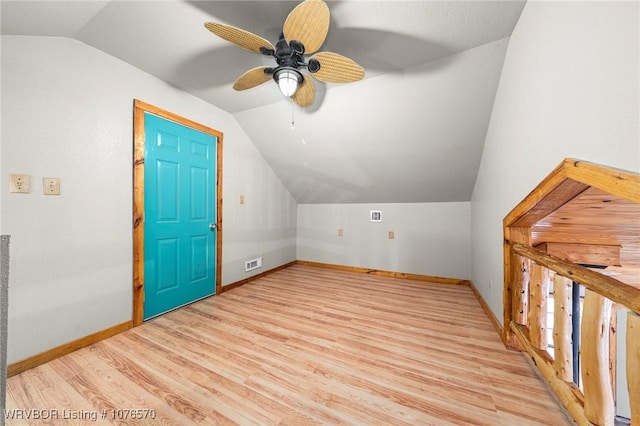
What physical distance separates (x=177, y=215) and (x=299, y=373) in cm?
200

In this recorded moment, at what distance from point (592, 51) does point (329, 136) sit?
2339 mm

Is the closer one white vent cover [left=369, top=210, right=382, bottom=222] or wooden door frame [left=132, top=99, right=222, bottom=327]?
wooden door frame [left=132, top=99, right=222, bottom=327]

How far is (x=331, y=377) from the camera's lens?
4.84 feet

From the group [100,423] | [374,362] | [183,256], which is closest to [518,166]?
[374,362]

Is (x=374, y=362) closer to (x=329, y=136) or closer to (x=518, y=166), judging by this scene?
(x=518, y=166)

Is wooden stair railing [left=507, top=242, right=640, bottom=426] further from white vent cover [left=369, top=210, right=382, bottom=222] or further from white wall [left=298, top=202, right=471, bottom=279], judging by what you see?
white vent cover [left=369, top=210, right=382, bottom=222]

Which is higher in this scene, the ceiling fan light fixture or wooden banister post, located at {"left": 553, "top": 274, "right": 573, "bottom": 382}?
the ceiling fan light fixture

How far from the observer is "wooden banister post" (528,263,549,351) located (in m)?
1.42

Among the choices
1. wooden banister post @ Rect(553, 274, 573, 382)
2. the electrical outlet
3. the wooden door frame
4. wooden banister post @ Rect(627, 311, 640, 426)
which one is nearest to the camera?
wooden banister post @ Rect(627, 311, 640, 426)

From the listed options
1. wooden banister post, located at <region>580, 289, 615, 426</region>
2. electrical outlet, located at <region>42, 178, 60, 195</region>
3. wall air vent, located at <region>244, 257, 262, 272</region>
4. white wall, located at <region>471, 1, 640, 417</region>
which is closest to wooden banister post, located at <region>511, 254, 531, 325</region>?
white wall, located at <region>471, 1, 640, 417</region>

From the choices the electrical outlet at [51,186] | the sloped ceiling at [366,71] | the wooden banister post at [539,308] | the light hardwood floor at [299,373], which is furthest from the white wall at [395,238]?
the electrical outlet at [51,186]

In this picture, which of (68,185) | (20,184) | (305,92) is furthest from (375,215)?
(20,184)

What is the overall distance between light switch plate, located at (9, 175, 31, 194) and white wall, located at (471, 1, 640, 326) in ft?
10.0

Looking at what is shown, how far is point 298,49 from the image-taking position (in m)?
1.51
